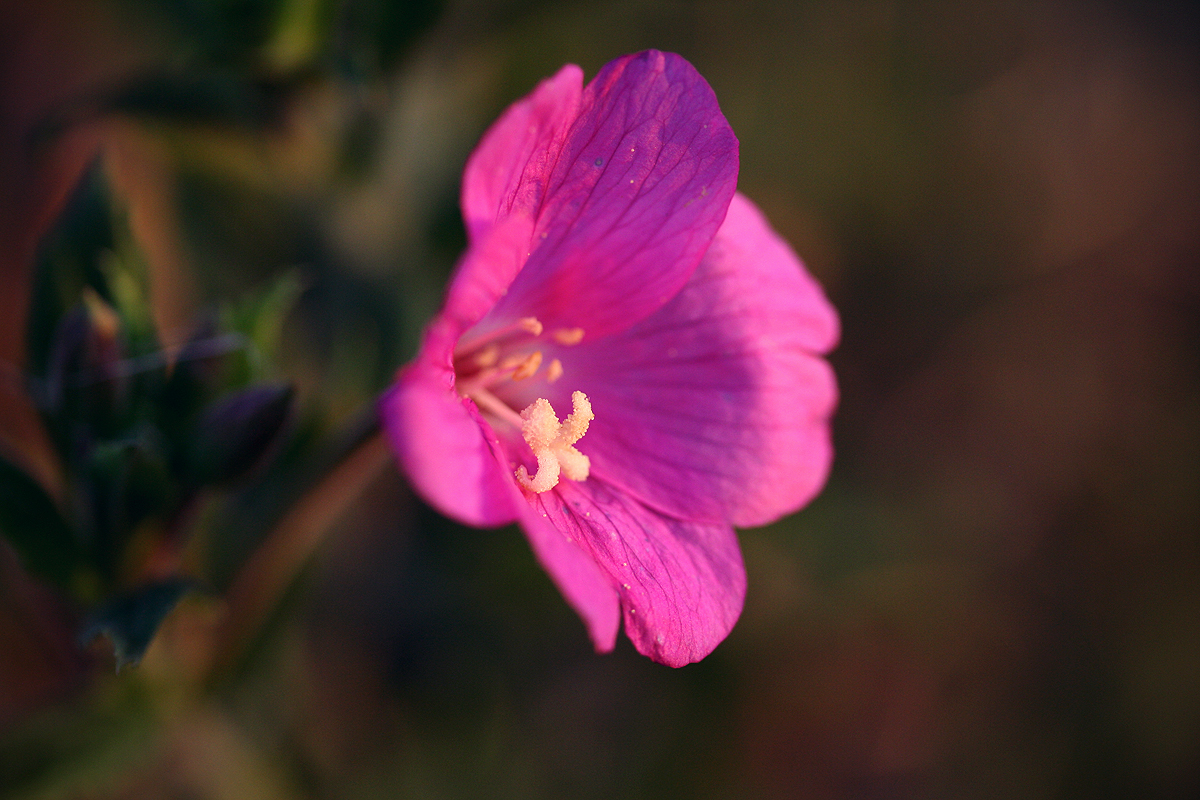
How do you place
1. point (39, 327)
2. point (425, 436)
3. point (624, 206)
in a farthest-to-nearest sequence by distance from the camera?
1. point (39, 327)
2. point (624, 206)
3. point (425, 436)

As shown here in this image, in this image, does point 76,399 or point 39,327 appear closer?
point 76,399

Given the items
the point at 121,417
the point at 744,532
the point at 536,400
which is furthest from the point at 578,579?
the point at 744,532

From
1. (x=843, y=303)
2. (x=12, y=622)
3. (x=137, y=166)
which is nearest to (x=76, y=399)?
(x=12, y=622)

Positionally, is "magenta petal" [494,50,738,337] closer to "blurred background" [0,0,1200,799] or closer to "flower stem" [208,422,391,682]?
"flower stem" [208,422,391,682]

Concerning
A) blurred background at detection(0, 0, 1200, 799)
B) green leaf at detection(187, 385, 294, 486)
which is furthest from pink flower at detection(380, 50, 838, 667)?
blurred background at detection(0, 0, 1200, 799)

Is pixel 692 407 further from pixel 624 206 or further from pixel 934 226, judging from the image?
pixel 934 226

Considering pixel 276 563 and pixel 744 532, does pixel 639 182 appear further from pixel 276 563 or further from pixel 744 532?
pixel 744 532

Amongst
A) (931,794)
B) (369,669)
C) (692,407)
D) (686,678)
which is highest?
(692,407)
